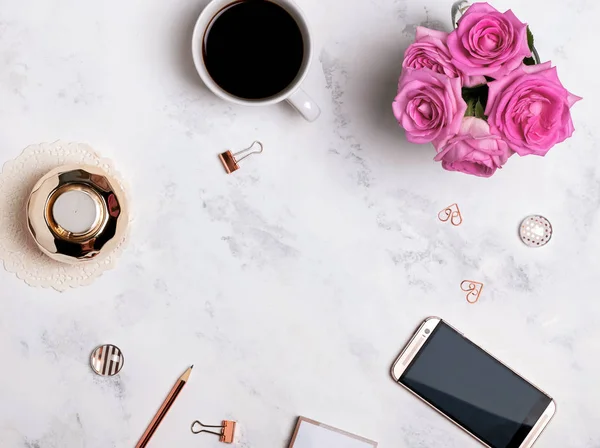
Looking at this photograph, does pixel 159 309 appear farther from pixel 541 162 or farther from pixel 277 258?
pixel 541 162

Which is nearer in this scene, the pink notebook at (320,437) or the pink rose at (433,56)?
the pink rose at (433,56)

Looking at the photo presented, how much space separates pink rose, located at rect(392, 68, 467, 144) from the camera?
56 centimetres

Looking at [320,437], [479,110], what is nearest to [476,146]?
[479,110]

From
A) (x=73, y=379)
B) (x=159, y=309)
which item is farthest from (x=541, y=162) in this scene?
(x=73, y=379)

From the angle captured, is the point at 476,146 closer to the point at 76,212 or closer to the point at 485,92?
the point at 485,92

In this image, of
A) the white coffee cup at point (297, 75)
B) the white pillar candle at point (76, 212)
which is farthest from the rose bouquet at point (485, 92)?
the white pillar candle at point (76, 212)

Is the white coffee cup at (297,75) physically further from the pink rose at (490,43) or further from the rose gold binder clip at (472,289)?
the rose gold binder clip at (472,289)

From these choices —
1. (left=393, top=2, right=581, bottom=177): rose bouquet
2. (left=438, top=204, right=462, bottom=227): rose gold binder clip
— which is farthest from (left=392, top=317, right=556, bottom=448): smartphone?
(left=393, top=2, right=581, bottom=177): rose bouquet

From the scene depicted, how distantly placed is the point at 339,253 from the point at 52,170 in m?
0.33

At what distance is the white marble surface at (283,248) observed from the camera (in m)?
0.68

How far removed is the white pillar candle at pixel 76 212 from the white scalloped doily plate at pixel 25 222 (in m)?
0.05

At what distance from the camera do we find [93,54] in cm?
67

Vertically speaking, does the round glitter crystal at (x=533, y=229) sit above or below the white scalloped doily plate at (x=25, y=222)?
above

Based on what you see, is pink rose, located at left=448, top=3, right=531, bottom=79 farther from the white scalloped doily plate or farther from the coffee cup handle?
the white scalloped doily plate
